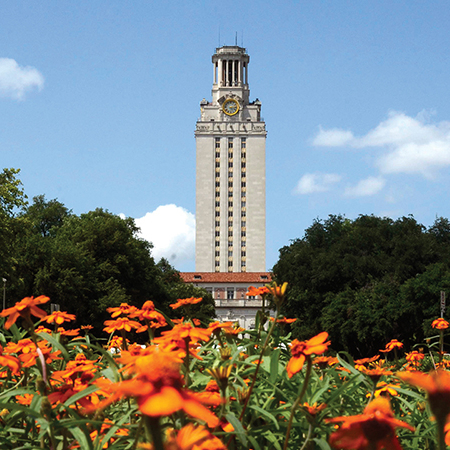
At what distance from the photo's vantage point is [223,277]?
93.6m

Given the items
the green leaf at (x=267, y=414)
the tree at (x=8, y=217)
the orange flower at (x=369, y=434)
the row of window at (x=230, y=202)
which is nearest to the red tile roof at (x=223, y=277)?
the row of window at (x=230, y=202)

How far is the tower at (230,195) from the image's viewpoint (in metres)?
102

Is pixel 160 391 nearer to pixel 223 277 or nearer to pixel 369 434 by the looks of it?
pixel 369 434

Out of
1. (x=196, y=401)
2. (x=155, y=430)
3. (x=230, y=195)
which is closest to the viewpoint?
(x=155, y=430)

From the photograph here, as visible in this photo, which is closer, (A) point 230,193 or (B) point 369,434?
(B) point 369,434

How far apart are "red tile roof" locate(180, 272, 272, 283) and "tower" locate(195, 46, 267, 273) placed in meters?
6.01

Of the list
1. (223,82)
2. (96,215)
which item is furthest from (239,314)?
(96,215)

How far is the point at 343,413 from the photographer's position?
105 inches

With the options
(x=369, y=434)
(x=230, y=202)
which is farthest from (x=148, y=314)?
(x=230, y=202)

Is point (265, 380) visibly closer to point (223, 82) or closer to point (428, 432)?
point (428, 432)

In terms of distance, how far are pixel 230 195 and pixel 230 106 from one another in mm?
14586

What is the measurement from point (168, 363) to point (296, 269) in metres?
36.9

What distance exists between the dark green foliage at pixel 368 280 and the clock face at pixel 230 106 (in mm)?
66787

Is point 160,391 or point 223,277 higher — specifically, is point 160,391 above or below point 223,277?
below
